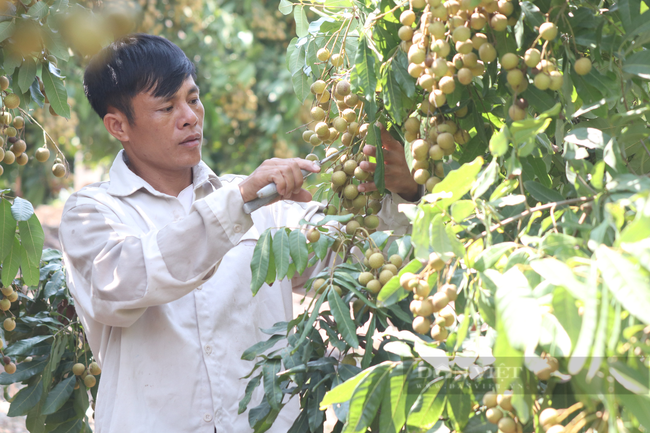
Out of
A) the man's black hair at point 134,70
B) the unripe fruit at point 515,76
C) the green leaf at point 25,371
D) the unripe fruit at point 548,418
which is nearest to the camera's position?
the unripe fruit at point 548,418

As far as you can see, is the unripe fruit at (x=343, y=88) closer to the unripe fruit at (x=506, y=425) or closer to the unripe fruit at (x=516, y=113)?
the unripe fruit at (x=516, y=113)

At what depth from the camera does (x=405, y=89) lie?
112 centimetres

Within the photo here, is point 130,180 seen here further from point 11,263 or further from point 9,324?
point 9,324

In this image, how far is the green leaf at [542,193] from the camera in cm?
92

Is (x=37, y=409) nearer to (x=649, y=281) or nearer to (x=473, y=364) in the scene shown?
(x=473, y=364)

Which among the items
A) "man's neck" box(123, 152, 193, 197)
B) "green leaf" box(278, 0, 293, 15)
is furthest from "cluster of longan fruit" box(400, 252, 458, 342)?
"man's neck" box(123, 152, 193, 197)

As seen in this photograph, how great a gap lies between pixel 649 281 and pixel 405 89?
61cm

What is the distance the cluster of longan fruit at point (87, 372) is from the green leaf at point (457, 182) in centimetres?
152

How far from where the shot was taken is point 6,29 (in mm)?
1645

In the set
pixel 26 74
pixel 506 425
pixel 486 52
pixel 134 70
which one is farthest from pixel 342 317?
pixel 26 74

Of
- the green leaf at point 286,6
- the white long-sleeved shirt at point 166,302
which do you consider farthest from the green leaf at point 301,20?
the white long-sleeved shirt at point 166,302

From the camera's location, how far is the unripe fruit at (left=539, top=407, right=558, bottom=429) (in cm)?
76

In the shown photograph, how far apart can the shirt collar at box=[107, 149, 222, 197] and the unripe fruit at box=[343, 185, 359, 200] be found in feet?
1.86

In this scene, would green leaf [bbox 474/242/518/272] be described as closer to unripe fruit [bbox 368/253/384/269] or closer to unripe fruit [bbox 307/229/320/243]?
unripe fruit [bbox 368/253/384/269]
